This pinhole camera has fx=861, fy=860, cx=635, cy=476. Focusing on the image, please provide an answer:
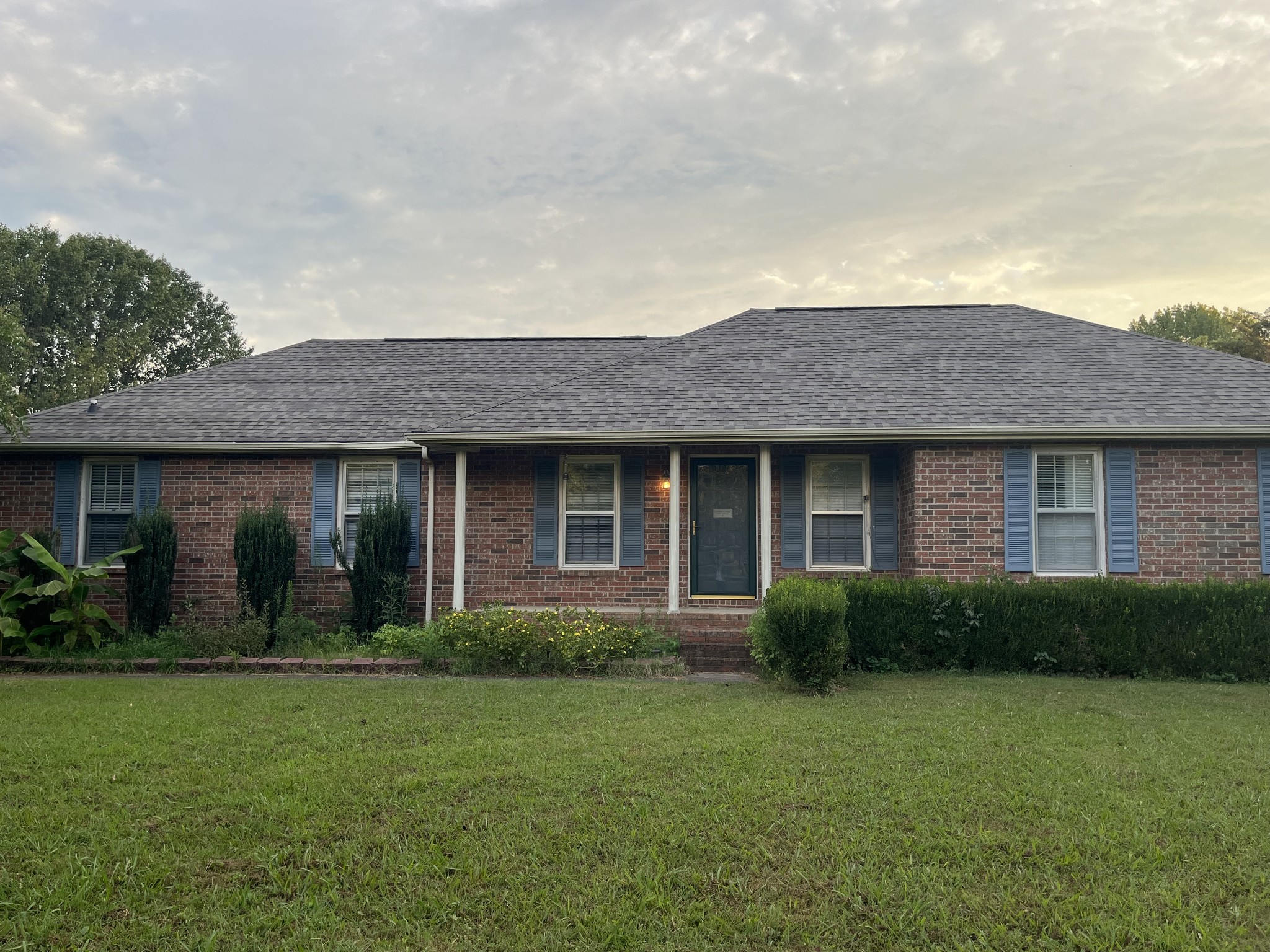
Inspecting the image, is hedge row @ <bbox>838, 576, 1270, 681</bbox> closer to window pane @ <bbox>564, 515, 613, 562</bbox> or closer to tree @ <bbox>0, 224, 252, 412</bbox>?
window pane @ <bbox>564, 515, 613, 562</bbox>

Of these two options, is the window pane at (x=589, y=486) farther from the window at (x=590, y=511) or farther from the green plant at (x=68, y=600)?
the green plant at (x=68, y=600)

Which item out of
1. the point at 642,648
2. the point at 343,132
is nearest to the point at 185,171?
the point at 343,132

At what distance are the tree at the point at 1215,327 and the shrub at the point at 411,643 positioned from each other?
32.0 metres

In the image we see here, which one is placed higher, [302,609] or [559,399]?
[559,399]

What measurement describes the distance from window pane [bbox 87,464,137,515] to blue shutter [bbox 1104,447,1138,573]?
13412 millimetres

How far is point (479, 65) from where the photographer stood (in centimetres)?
1349

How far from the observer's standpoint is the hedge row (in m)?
Answer: 9.13

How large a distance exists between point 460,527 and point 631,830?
7.44 m

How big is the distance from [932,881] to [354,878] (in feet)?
8.30

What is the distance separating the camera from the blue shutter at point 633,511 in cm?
1209

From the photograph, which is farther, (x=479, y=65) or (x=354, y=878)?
(x=479, y=65)

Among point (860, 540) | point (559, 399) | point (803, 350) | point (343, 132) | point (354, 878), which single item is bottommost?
point (354, 878)

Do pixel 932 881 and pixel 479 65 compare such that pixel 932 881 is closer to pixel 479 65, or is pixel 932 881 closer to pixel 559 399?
pixel 559 399

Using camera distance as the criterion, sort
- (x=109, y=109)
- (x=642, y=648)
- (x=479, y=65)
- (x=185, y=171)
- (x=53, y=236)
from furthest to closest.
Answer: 1. (x=53, y=236)
2. (x=185, y=171)
3. (x=109, y=109)
4. (x=479, y=65)
5. (x=642, y=648)
